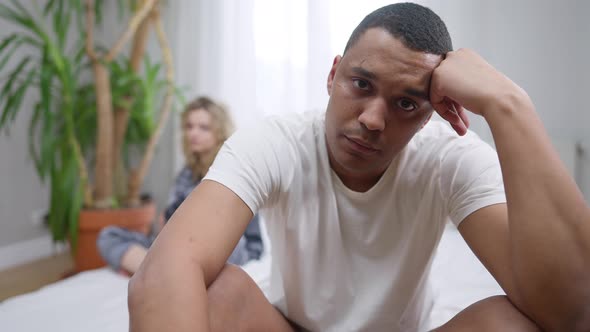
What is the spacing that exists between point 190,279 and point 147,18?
2.01 metres

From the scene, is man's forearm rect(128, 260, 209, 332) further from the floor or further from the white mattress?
the floor

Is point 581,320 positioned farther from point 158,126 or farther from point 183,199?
point 158,126

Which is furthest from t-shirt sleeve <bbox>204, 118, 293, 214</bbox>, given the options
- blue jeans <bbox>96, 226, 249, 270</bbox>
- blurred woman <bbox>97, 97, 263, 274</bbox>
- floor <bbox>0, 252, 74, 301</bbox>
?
floor <bbox>0, 252, 74, 301</bbox>

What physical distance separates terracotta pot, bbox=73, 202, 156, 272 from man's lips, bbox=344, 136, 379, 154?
1716 millimetres

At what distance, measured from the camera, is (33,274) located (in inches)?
95.4

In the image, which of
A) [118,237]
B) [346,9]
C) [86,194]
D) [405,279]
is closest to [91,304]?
[118,237]

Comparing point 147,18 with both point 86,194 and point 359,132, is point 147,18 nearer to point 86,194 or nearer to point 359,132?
point 86,194

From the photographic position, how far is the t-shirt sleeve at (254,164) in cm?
82

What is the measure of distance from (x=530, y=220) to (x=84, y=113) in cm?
216

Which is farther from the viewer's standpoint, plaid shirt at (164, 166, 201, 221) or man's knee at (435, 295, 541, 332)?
plaid shirt at (164, 166, 201, 221)

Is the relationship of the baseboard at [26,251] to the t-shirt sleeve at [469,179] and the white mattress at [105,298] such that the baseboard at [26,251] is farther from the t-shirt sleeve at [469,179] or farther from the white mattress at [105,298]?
the t-shirt sleeve at [469,179]

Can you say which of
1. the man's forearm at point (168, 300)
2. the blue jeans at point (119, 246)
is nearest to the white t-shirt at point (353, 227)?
the man's forearm at point (168, 300)

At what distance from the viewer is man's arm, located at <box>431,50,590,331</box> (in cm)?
72

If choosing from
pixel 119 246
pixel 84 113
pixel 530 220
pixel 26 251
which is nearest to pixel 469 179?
pixel 530 220
